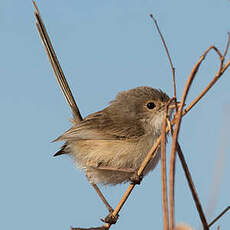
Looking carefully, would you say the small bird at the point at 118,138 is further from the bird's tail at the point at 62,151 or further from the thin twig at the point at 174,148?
the thin twig at the point at 174,148

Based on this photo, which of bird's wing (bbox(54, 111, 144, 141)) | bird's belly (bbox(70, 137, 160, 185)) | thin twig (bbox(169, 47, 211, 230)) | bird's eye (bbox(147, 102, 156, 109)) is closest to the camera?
thin twig (bbox(169, 47, 211, 230))

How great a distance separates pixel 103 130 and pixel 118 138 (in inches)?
8.4

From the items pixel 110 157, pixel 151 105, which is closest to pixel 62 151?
pixel 110 157

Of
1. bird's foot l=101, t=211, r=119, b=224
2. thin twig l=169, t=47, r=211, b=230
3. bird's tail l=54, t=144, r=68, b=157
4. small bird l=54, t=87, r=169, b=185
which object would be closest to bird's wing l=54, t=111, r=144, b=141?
small bird l=54, t=87, r=169, b=185

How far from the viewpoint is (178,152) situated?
164 centimetres

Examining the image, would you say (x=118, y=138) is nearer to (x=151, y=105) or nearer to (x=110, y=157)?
(x=110, y=157)

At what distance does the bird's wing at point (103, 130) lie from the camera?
3.93 metres

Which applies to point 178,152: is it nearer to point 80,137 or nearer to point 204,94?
point 204,94

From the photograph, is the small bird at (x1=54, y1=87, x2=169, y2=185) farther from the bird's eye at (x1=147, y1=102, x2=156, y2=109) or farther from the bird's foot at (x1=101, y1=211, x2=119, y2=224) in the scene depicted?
the bird's foot at (x1=101, y1=211, x2=119, y2=224)

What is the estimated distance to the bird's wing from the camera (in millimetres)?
3934

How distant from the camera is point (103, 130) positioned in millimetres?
4043

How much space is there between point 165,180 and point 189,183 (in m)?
0.10

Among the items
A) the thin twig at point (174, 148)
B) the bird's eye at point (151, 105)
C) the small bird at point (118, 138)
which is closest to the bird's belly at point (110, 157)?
the small bird at point (118, 138)

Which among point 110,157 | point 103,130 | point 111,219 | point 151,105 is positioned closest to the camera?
point 111,219
